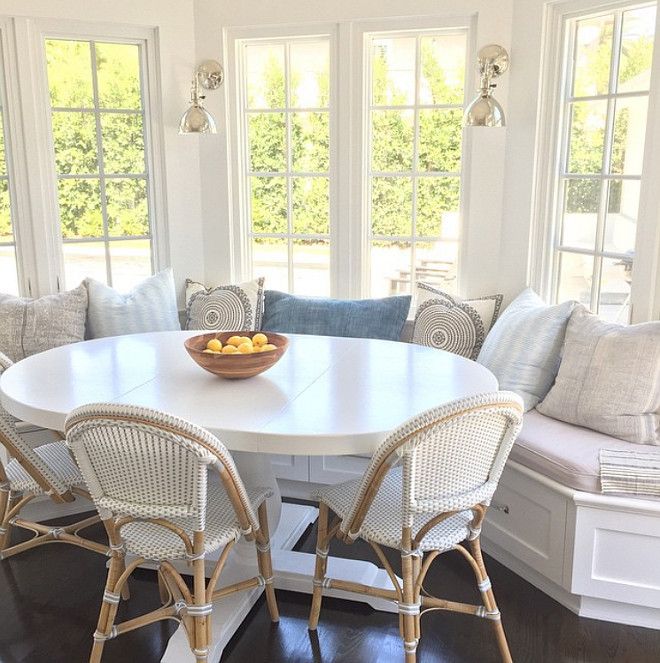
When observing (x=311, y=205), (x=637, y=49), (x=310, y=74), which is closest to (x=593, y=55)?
(x=637, y=49)

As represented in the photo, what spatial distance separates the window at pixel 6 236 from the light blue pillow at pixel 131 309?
0.49 meters

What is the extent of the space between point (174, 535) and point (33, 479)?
2.40ft

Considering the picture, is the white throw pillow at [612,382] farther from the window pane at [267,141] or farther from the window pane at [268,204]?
the window pane at [267,141]

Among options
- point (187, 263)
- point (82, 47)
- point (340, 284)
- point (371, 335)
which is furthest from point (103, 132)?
point (371, 335)

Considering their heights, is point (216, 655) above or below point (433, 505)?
below

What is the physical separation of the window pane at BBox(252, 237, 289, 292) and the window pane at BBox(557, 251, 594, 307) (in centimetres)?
156

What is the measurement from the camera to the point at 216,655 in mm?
2262

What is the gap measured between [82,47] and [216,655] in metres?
3.12

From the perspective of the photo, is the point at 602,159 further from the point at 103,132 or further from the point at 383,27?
the point at 103,132

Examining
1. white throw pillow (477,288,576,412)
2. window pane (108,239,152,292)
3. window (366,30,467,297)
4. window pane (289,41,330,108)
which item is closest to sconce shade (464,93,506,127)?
window (366,30,467,297)

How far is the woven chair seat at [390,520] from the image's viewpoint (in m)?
2.07

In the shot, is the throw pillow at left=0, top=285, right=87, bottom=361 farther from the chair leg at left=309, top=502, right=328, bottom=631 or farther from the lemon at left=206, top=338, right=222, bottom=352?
the chair leg at left=309, top=502, right=328, bottom=631

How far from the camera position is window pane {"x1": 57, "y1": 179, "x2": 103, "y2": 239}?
3.92m

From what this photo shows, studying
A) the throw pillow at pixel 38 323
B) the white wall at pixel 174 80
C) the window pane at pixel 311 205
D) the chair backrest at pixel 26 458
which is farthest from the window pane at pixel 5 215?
the chair backrest at pixel 26 458
